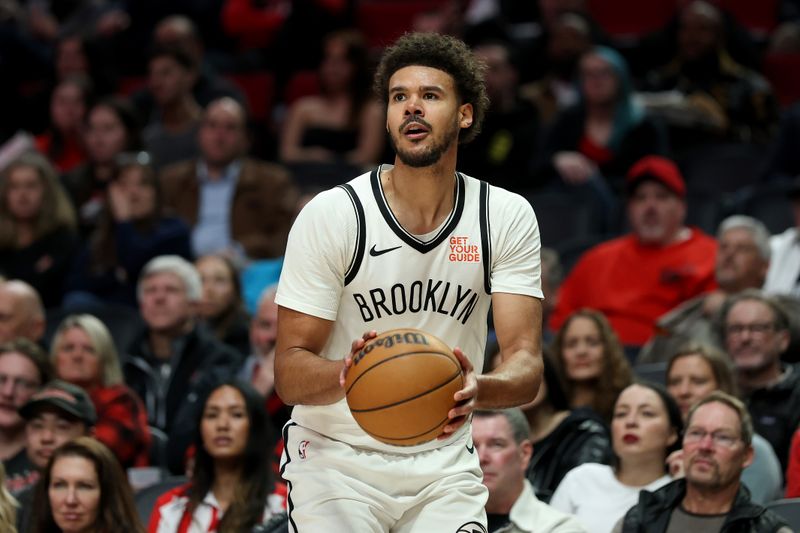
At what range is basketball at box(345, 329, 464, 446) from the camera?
3.71m

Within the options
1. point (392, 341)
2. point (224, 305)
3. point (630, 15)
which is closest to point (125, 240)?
point (224, 305)

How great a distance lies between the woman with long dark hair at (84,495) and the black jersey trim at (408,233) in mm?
2455

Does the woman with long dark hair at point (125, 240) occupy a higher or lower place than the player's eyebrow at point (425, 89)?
higher

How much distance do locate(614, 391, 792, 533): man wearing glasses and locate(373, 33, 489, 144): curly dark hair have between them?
2029 millimetres

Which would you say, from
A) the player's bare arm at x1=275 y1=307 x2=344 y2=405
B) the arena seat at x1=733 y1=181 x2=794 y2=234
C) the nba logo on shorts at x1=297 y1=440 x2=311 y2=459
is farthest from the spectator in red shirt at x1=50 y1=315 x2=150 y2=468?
the arena seat at x1=733 y1=181 x2=794 y2=234

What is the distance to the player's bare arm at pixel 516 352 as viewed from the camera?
3938mm

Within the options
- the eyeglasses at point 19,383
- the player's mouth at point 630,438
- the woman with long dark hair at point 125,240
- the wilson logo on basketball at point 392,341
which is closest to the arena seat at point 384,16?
the woman with long dark hair at point 125,240

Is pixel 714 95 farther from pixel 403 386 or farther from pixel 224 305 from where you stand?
pixel 403 386

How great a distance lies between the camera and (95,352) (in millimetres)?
7645

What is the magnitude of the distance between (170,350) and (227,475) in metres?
1.95

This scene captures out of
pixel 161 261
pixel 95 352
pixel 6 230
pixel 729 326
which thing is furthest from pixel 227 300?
pixel 729 326

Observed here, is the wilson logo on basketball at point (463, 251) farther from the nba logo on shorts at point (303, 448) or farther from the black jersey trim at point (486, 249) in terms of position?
the nba logo on shorts at point (303, 448)

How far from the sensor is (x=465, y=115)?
167 inches

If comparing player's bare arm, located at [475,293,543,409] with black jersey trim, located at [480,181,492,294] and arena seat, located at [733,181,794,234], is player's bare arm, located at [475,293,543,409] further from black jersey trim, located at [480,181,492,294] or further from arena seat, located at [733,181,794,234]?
arena seat, located at [733,181,794,234]
